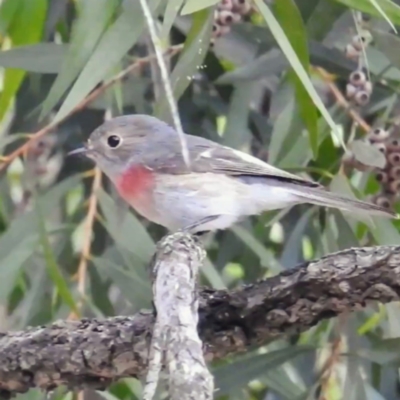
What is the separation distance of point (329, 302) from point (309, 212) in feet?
2.07

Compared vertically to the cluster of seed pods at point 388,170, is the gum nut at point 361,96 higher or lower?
higher

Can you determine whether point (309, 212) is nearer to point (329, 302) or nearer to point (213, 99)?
point (213, 99)

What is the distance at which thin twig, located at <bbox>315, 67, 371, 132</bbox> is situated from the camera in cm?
157

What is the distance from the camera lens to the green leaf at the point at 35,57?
138 cm

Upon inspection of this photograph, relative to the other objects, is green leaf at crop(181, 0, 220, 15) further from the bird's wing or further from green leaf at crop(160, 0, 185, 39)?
the bird's wing

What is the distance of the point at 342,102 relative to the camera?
1.60 meters

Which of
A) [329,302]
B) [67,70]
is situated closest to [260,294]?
[329,302]

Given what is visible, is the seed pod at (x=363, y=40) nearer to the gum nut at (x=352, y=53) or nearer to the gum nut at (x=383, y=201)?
the gum nut at (x=352, y=53)

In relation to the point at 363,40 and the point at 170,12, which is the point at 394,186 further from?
the point at 170,12

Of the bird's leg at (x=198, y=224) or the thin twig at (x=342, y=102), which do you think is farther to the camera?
the thin twig at (x=342, y=102)

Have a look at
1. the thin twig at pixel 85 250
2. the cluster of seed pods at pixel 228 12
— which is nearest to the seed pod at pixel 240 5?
the cluster of seed pods at pixel 228 12

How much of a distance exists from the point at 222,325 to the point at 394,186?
17.6 inches

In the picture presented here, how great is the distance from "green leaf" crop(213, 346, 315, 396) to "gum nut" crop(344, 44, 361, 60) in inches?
19.9

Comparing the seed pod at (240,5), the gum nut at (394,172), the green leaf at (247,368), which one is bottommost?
the green leaf at (247,368)
